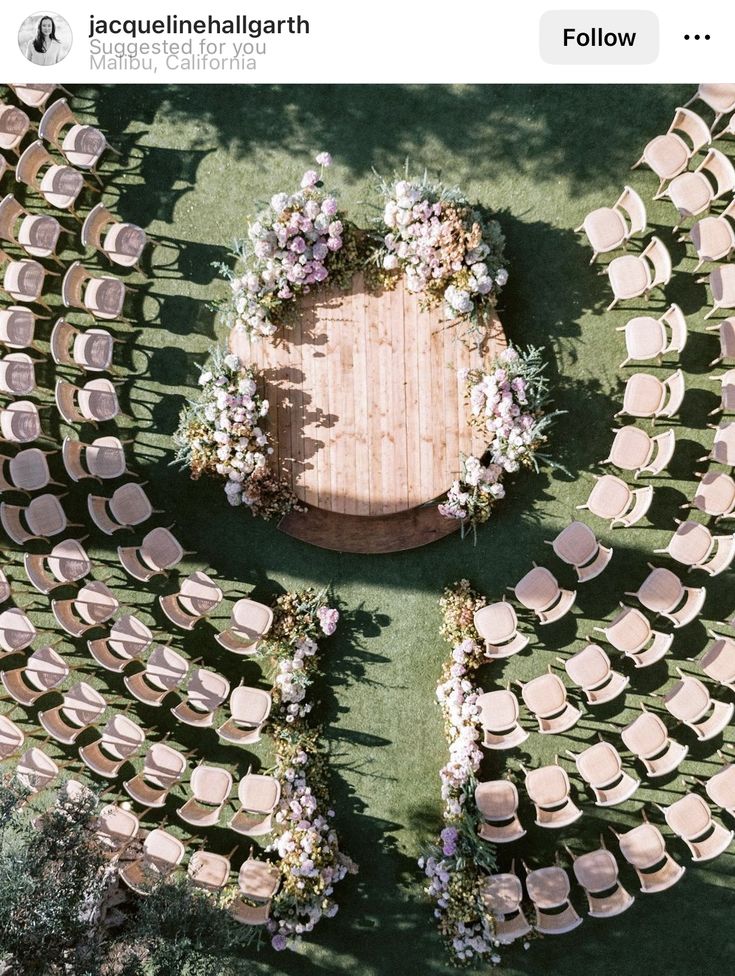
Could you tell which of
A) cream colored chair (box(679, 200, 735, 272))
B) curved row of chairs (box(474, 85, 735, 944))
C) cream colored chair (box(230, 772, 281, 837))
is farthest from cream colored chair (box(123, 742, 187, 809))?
cream colored chair (box(679, 200, 735, 272))

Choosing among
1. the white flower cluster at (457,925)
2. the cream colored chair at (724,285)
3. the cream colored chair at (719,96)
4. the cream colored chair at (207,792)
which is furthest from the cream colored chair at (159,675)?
the cream colored chair at (719,96)

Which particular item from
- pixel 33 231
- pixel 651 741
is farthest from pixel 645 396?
pixel 33 231

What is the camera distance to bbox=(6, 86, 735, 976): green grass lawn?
864 cm

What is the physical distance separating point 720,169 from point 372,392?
449cm

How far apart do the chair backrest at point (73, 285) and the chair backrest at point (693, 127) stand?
664 centimetres

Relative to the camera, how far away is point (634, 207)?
322 inches

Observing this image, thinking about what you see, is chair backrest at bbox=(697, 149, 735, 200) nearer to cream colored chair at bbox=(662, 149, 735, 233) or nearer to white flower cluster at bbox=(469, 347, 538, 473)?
cream colored chair at bbox=(662, 149, 735, 233)

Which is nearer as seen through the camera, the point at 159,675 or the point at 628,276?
the point at 628,276

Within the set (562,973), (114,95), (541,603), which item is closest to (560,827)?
(562,973)

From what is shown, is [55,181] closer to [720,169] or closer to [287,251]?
[287,251]

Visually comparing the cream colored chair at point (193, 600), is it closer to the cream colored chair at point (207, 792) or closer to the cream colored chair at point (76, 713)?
the cream colored chair at point (76, 713)

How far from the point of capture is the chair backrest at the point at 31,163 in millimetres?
8414

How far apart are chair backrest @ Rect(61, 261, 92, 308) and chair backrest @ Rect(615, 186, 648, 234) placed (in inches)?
235

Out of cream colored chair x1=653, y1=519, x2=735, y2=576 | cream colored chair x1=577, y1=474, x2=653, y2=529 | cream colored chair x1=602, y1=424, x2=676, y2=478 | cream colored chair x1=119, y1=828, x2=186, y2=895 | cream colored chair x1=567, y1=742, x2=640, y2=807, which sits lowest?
cream colored chair x1=119, y1=828, x2=186, y2=895
